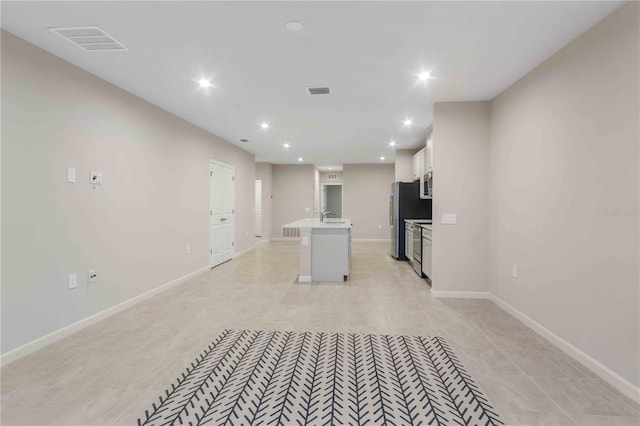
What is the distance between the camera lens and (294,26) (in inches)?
92.7

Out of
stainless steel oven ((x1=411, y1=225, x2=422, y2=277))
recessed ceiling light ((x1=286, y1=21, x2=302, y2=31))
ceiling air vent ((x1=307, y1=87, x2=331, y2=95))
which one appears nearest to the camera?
recessed ceiling light ((x1=286, y1=21, x2=302, y2=31))

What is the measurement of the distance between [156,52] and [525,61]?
3.33 m

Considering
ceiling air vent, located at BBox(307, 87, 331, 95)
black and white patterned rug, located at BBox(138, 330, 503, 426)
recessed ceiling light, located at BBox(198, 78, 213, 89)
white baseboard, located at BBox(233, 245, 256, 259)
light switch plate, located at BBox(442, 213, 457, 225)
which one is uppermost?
ceiling air vent, located at BBox(307, 87, 331, 95)

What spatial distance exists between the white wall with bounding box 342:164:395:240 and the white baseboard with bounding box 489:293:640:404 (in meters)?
6.58

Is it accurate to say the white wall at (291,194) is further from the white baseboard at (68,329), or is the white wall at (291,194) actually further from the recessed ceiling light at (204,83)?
the recessed ceiling light at (204,83)

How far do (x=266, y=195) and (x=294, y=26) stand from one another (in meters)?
7.96

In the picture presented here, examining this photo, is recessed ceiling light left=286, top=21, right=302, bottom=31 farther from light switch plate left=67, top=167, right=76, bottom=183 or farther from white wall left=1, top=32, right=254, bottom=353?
light switch plate left=67, top=167, right=76, bottom=183

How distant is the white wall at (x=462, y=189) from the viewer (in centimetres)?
405

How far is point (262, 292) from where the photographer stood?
4359 millimetres

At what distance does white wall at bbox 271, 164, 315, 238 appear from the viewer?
1042 centimetres

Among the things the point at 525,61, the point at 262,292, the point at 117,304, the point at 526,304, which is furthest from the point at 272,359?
the point at 525,61

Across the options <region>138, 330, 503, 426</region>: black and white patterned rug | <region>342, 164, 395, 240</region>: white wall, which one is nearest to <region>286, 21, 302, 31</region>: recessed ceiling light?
<region>138, 330, 503, 426</region>: black and white patterned rug

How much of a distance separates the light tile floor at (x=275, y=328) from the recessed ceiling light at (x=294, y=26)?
8.61ft

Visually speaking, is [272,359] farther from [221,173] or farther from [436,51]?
[221,173]
